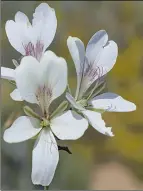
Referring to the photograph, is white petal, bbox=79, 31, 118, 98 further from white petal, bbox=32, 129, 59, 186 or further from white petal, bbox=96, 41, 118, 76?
white petal, bbox=32, 129, 59, 186

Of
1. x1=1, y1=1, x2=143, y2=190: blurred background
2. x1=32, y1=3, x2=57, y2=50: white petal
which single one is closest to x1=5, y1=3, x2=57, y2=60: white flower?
x1=32, y1=3, x2=57, y2=50: white petal

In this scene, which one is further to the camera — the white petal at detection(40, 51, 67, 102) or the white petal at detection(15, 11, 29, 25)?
the white petal at detection(15, 11, 29, 25)

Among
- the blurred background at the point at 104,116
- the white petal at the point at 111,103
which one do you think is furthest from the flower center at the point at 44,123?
the blurred background at the point at 104,116

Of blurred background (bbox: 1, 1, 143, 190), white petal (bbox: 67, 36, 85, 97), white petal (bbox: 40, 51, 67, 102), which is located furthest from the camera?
blurred background (bbox: 1, 1, 143, 190)

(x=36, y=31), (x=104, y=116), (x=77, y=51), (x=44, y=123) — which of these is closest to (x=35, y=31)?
(x=36, y=31)

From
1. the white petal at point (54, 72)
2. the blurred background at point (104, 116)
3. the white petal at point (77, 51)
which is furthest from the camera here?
the blurred background at point (104, 116)

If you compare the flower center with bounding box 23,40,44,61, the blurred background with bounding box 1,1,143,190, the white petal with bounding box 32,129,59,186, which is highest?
the flower center with bounding box 23,40,44,61

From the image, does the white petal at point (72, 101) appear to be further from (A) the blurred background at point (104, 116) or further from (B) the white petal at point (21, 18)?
(A) the blurred background at point (104, 116)
